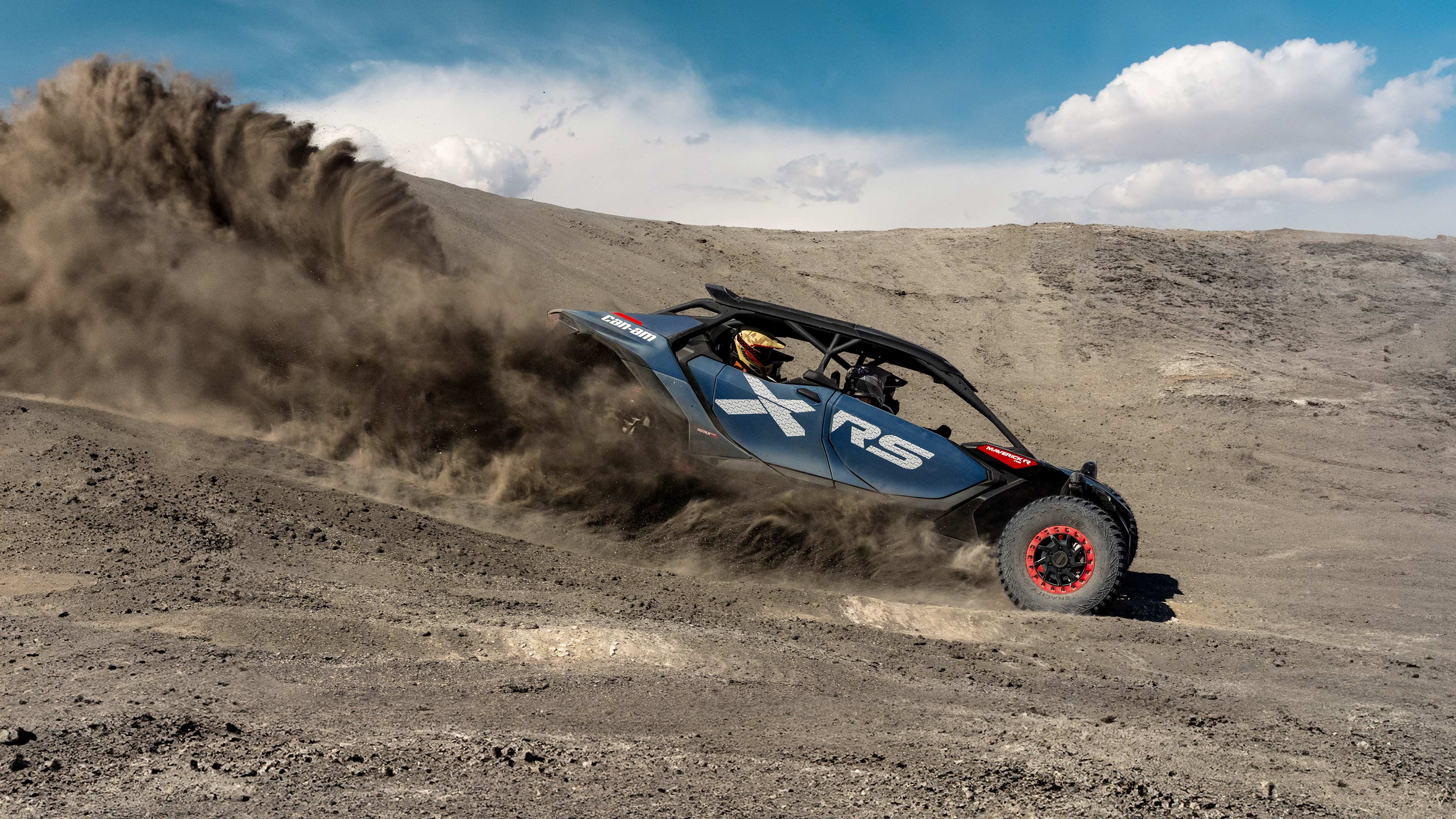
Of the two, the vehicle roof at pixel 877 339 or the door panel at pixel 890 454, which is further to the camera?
the vehicle roof at pixel 877 339

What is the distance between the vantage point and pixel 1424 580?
734 centimetres

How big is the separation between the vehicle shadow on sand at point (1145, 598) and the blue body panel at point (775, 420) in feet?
7.39

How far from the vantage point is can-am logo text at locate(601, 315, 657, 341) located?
Answer: 5.92 meters

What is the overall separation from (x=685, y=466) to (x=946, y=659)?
2.34m

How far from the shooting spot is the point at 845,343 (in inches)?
227

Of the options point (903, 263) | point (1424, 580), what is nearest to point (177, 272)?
point (1424, 580)

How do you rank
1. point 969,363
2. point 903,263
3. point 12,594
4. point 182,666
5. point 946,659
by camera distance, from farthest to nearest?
point 903,263 < point 969,363 < point 946,659 < point 12,594 < point 182,666

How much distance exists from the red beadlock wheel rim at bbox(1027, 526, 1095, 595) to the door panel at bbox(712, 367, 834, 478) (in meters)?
1.51

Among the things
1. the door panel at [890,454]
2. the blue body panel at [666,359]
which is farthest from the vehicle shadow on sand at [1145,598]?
the blue body panel at [666,359]

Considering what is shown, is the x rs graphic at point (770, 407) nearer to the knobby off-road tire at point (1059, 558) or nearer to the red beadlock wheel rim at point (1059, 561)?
the knobby off-road tire at point (1059, 558)

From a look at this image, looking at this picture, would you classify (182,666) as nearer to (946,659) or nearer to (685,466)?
(685,466)

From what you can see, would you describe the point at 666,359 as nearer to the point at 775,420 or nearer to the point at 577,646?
the point at 775,420

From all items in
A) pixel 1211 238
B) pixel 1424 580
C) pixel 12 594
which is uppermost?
pixel 1211 238

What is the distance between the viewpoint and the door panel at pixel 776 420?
5.49 m
